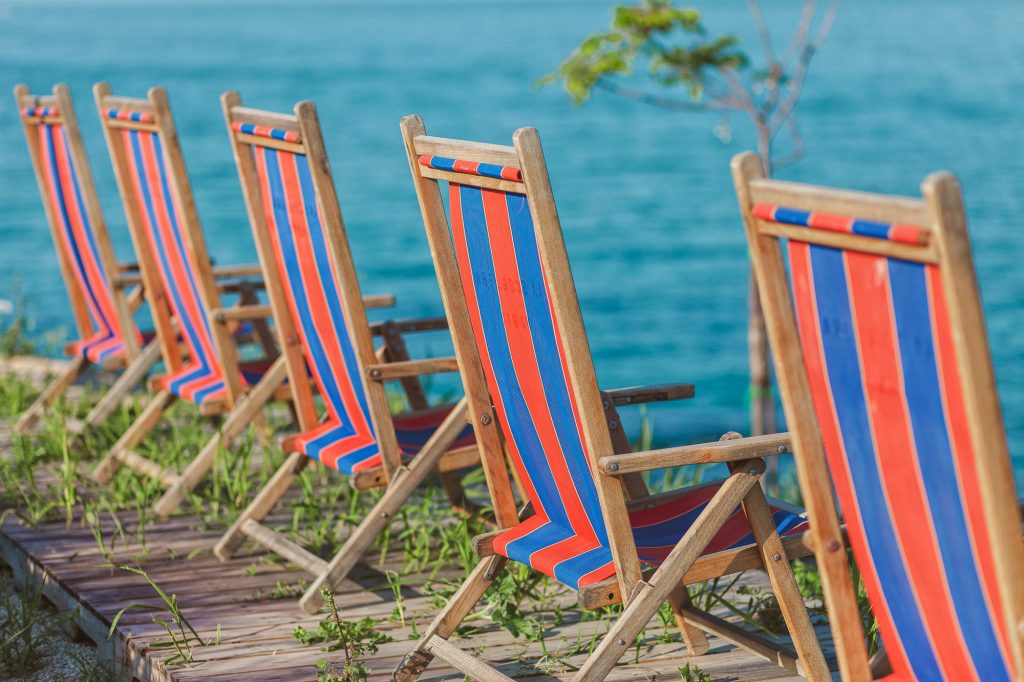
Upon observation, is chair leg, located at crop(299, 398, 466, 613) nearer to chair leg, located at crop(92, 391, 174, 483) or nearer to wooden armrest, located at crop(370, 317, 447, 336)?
wooden armrest, located at crop(370, 317, 447, 336)

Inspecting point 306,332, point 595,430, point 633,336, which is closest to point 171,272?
Answer: point 306,332

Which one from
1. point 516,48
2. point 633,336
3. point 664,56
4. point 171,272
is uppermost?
point 516,48

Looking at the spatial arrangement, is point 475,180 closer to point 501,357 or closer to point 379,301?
point 501,357

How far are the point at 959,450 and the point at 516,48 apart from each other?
2491 inches

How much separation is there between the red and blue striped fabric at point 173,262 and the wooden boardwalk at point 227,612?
0.45 meters

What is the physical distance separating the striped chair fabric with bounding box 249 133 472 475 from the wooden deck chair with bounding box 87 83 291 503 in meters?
0.39

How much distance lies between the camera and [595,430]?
2.48m

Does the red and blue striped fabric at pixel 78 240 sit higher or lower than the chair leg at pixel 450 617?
higher

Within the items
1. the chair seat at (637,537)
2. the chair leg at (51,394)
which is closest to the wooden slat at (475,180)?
→ the chair seat at (637,537)

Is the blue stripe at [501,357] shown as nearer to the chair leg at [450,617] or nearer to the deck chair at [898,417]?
the chair leg at [450,617]

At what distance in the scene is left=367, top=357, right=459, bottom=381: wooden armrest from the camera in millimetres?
3359

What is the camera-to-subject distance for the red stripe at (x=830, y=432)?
1996 millimetres

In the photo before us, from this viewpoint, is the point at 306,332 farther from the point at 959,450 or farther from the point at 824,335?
the point at 959,450

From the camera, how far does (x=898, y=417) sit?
6.16ft
